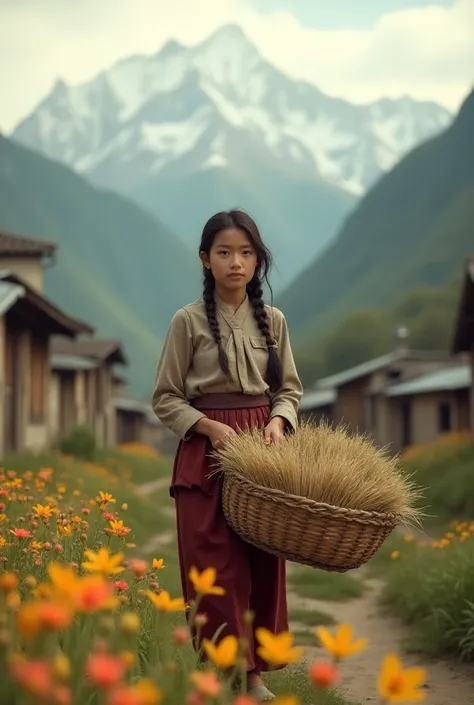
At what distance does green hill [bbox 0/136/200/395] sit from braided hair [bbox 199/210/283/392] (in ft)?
314

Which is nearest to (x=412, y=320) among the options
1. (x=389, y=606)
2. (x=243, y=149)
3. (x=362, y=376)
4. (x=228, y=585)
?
(x=362, y=376)

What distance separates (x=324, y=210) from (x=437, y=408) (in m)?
133

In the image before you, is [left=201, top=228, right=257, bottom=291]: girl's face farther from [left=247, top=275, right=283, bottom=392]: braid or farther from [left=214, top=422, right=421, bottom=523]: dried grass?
[left=214, top=422, right=421, bottom=523]: dried grass

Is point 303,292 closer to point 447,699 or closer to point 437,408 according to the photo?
point 437,408

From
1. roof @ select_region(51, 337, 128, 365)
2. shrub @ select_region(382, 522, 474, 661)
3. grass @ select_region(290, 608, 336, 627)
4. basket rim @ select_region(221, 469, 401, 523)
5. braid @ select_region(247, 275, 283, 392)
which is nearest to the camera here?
basket rim @ select_region(221, 469, 401, 523)

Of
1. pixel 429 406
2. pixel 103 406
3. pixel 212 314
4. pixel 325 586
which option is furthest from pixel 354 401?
pixel 212 314

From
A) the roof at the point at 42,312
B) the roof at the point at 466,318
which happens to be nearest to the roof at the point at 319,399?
the roof at the point at 466,318

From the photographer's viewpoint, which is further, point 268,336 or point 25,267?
point 25,267

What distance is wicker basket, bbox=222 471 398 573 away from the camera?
2953 millimetres

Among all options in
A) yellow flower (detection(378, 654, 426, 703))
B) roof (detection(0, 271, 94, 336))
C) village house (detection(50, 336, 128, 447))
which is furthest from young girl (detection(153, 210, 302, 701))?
village house (detection(50, 336, 128, 447))

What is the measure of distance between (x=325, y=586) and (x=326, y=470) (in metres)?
5.10

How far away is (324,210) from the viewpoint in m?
156

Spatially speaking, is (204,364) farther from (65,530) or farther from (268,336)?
(65,530)

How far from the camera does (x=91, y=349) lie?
96.3 ft
